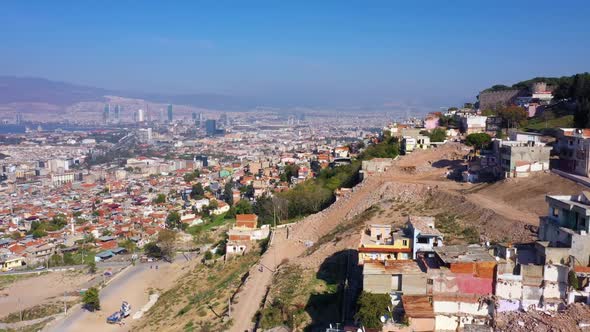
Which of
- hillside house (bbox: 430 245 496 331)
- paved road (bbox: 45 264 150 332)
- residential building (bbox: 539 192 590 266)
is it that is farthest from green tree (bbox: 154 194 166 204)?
residential building (bbox: 539 192 590 266)

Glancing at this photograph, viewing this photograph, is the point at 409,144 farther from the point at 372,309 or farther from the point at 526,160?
the point at 372,309

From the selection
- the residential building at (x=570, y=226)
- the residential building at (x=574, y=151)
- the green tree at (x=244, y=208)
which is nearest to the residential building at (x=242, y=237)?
the green tree at (x=244, y=208)

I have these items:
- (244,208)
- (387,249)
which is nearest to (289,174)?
(244,208)

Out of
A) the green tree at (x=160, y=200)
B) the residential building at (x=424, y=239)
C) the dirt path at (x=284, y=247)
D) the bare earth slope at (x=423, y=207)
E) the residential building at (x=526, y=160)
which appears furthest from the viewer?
the green tree at (x=160, y=200)

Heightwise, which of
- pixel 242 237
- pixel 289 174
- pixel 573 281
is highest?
pixel 573 281

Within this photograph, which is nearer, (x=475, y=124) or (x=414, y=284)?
(x=414, y=284)

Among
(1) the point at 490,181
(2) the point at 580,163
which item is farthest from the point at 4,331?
(2) the point at 580,163

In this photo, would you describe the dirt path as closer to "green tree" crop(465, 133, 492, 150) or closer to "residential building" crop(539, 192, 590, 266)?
"green tree" crop(465, 133, 492, 150)

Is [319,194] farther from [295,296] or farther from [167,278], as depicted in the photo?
[295,296]

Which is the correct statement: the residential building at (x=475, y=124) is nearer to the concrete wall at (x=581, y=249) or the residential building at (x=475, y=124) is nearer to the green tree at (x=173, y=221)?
the green tree at (x=173, y=221)
